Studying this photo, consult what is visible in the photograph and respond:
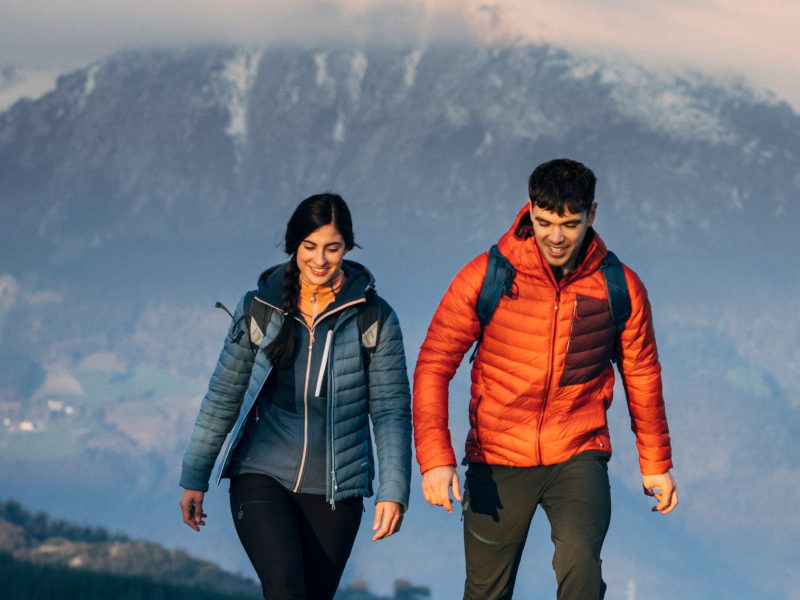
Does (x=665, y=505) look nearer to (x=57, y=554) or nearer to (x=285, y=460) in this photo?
(x=285, y=460)

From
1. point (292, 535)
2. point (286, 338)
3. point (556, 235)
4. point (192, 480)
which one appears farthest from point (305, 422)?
point (556, 235)

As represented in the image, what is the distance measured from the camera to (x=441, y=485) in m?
3.71

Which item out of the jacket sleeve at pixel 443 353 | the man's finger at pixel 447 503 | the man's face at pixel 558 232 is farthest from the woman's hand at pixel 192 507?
the man's face at pixel 558 232

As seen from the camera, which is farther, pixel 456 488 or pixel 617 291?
pixel 617 291

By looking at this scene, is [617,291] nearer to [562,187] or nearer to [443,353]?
[562,187]

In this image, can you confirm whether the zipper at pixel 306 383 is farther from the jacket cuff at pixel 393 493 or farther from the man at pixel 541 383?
the man at pixel 541 383

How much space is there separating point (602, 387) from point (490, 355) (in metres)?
0.53

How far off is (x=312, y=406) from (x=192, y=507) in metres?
0.73

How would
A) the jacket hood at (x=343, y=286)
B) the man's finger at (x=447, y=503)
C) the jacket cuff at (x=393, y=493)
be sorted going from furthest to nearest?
the jacket hood at (x=343, y=286) → the jacket cuff at (x=393, y=493) → the man's finger at (x=447, y=503)

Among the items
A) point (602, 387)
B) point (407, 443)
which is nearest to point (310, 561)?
point (407, 443)

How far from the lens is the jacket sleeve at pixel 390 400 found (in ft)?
13.2

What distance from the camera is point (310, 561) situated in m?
3.99

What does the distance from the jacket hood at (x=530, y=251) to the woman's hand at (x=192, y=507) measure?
173cm

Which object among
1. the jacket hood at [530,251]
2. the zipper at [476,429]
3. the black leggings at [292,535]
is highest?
the jacket hood at [530,251]
